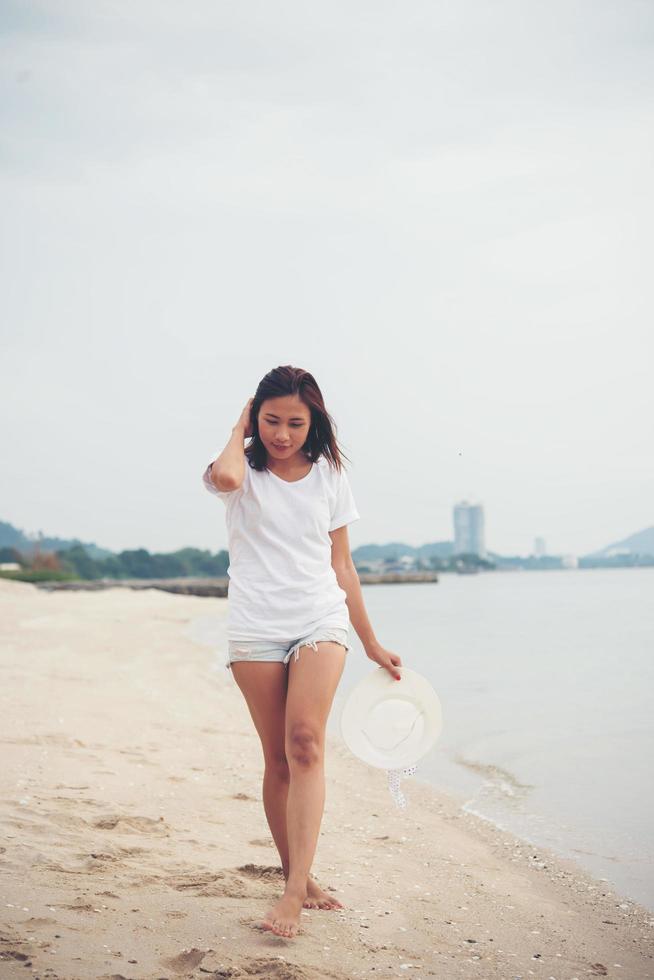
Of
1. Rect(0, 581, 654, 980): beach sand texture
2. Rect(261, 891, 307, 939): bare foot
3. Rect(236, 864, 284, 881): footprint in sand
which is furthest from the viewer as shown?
Rect(236, 864, 284, 881): footprint in sand

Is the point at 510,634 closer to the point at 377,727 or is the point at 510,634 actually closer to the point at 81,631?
the point at 81,631

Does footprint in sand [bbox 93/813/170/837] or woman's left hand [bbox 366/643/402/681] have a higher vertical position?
woman's left hand [bbox 366/643/402/681]

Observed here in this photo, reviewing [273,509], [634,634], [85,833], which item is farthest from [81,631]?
[273,509]

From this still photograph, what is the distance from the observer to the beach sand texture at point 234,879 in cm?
319

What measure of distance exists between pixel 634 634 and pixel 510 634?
337 centimetres

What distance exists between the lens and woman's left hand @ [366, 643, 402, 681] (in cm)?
401

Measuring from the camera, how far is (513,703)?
1214 cm

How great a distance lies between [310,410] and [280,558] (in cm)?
59

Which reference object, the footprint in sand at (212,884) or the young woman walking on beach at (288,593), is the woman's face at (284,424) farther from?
the footprint in sand at (212,884)

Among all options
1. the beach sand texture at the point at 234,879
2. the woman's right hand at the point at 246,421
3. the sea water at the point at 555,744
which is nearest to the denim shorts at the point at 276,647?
the woman's right hand at the point at 246,421

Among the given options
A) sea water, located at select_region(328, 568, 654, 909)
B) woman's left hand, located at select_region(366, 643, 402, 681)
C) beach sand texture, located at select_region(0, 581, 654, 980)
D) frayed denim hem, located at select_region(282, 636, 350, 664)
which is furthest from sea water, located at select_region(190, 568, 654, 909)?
frayed denim hem, located at select_region(282, 636, 350, 664)

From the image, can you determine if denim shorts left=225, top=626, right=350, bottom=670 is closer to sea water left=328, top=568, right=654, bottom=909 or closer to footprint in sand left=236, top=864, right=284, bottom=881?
footprint in sand left=236, top=864, right=284, bottom=881

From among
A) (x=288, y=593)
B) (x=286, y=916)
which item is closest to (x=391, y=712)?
(x=288, y=593)

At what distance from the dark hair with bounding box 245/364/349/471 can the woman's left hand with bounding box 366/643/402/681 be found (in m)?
0.79
